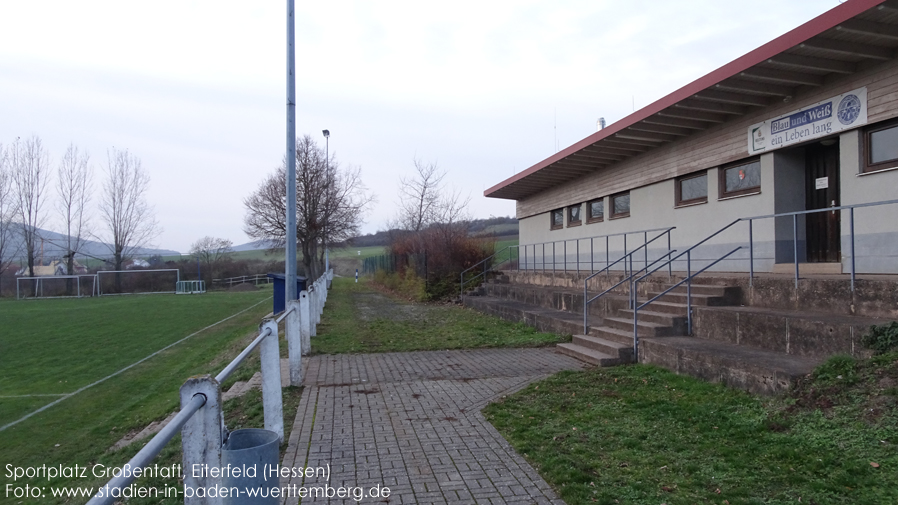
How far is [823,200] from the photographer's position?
421 inches

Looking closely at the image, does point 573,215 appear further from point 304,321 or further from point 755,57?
point 304,321

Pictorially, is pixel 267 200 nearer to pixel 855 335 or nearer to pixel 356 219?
pixel 356 219

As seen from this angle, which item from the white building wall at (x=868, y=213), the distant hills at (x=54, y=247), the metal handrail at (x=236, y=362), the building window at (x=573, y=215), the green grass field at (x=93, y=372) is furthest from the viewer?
the distant hills at (x=54, y=247)

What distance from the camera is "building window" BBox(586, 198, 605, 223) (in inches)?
733

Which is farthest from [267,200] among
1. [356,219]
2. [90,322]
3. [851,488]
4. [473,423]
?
[851,488]

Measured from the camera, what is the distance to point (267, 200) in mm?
37312

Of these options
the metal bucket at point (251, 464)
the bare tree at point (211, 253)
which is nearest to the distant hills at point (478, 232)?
the bare tree at point (211, 253)

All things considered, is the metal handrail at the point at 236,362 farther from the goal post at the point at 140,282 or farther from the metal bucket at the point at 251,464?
the goal post at the point at 140,282

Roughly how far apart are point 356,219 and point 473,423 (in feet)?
108

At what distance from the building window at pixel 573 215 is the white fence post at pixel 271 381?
50.8ft

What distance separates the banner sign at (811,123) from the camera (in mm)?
9398

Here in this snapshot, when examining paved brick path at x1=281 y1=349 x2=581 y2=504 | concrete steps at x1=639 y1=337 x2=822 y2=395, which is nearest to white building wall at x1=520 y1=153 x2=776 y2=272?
concrete steps at x1=639 y1=337 x2=822 y2=395

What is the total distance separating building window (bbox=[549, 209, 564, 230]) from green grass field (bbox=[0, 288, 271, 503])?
11383 mm

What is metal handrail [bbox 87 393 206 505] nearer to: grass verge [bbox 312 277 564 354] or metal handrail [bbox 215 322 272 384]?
metal handrail [bbox 215 322 272 384]
